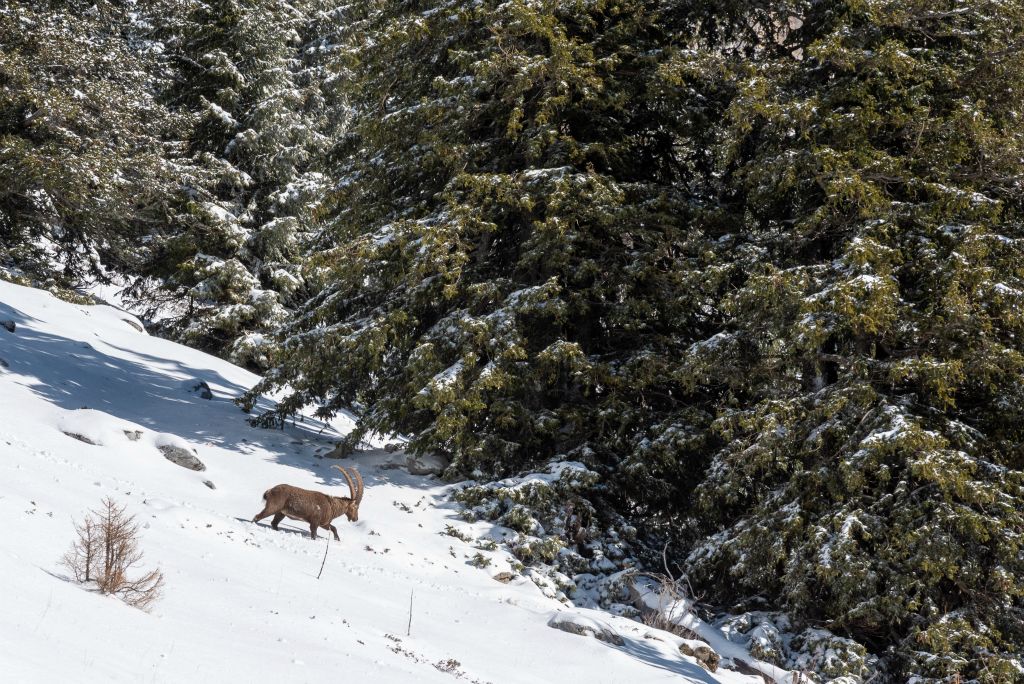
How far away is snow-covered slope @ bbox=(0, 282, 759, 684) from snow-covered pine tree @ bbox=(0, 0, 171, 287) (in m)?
4.55

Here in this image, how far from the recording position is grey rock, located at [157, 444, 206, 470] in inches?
535

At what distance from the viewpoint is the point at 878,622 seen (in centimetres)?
1174

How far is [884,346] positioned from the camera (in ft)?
43.9

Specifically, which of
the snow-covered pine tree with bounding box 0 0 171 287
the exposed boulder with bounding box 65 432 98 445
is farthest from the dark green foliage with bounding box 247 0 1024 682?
the snow-covered pine tree with bounding box 0 0 171 287

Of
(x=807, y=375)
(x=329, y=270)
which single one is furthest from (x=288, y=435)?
(x=807, y=375)

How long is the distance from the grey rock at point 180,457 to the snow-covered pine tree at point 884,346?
7584mm

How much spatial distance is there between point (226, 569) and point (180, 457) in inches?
207

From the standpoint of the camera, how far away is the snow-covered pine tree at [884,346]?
11.4m

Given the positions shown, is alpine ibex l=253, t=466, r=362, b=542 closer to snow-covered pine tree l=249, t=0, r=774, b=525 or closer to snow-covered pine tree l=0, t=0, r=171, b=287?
snow-covered pine tree l=249, t=0, r=774, b=525

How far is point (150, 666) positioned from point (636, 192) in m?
12.7

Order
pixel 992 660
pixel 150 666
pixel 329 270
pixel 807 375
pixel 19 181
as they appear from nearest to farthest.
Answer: pixel 150 666, pixel 992 660, pixel 807 375, pixel 329 270, pixel 19 181

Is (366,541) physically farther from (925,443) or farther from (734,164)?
(734,164)

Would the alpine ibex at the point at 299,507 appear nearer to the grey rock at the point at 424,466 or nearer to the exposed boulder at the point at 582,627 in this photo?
the exposed boulder at the point at 582,627

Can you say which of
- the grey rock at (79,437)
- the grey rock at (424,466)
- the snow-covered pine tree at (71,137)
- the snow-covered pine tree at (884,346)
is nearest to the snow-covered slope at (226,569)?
the grey rock at (79,437)
